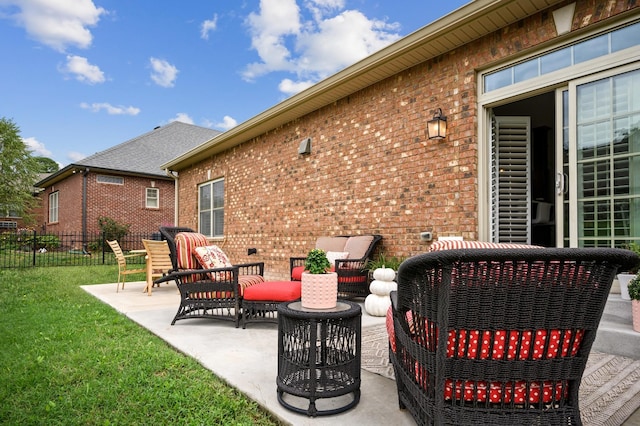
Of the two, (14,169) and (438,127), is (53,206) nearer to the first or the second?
(14,169)

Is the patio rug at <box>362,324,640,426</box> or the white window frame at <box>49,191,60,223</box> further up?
the white window frame at <box>49,191,60,223</box>

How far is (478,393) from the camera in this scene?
1516 millimetres

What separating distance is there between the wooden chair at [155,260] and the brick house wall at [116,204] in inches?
430

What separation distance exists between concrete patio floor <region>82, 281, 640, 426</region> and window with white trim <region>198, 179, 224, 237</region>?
4.61 metres

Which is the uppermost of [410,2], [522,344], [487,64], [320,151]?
[410,2]

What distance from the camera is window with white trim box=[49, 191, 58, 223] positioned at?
19.1 meters

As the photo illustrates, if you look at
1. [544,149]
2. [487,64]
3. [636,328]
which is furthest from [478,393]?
[544,149]

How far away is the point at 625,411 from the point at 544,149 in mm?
6398

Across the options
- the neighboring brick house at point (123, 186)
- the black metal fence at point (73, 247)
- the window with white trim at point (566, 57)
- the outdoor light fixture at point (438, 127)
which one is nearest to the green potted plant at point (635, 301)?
the window with white trim at point (566, 57)

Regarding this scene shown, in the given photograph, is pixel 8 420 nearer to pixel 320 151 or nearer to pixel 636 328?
pixel 636 328

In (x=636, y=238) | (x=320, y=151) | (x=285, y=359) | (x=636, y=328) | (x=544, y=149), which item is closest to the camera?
(x=285, y=359)

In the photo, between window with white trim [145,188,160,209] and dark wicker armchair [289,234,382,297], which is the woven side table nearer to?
dark wicker armchair [289,234,382,297]

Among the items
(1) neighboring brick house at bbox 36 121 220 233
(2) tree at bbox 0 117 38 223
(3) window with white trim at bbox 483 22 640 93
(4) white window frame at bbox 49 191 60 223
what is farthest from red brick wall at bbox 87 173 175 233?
(3) window with white trim at bbox 483 22 640 93

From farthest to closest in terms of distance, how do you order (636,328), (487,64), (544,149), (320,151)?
1. (544,149)
2. (320,151)
3. (487,64)
4. (636,328)
